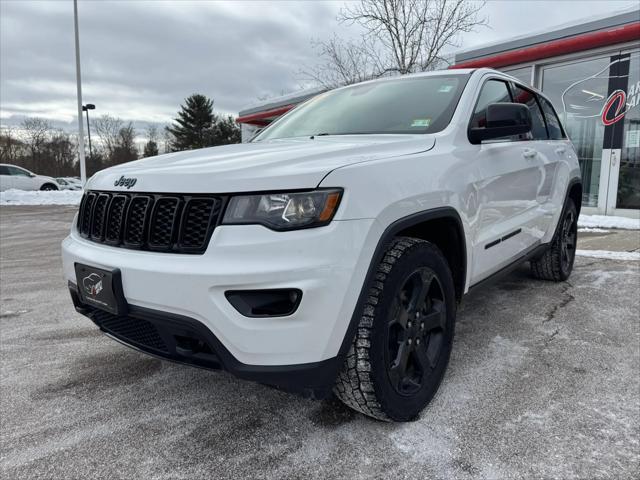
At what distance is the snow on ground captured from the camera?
552 centimetres

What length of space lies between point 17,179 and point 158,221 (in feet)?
77.9

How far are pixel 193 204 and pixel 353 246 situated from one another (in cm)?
62

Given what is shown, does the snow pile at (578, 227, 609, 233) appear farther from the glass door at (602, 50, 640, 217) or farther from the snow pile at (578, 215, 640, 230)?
the glass door at (602, 50, 640, 217)

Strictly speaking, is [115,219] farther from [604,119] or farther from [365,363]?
[604,119]

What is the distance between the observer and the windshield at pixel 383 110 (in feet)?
8.55

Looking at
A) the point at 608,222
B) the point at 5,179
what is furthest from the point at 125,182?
the point at 5,179

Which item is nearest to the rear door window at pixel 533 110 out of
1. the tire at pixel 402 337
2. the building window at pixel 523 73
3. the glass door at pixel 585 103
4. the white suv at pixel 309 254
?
the white suv at pixel 309 254

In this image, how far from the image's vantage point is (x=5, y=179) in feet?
69.3

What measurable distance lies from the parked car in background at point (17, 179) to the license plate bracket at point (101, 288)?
23.1m

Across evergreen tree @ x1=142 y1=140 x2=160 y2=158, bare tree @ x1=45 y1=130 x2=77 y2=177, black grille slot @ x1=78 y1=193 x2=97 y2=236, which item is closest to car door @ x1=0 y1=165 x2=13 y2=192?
black grille slot @ x1=78 y1=193 x2=97 y2=236

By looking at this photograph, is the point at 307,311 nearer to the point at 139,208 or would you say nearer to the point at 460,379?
the point at 139,208

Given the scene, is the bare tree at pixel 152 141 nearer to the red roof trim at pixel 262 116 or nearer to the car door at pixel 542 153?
the red roof trim at pixel 262 116

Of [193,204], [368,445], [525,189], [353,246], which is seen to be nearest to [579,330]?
[525,189]

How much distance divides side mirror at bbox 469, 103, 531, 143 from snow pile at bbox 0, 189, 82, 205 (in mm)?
17902
